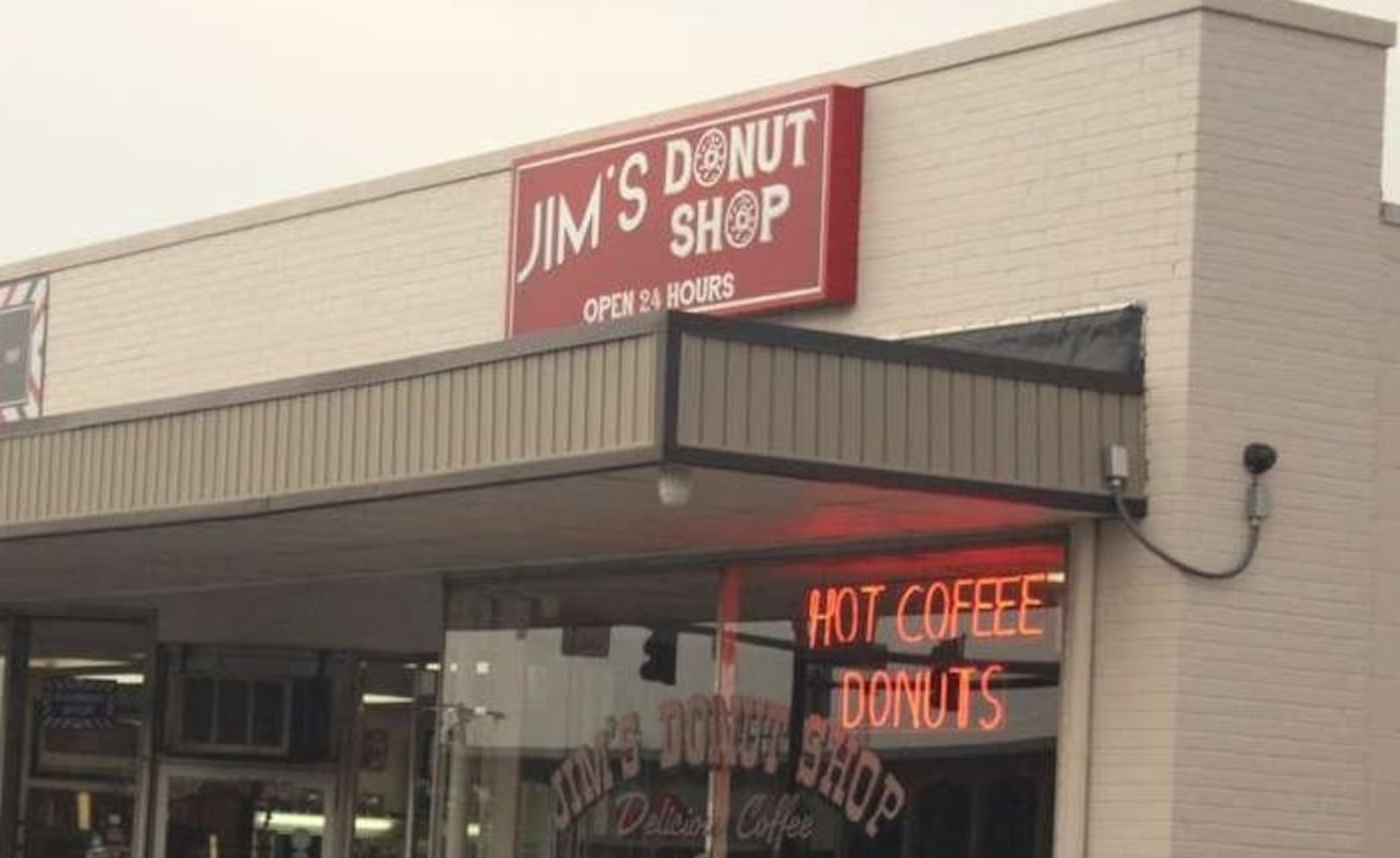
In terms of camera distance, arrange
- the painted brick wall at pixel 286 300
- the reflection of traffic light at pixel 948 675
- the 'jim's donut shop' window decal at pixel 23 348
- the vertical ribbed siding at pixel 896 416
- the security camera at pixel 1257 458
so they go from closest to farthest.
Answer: the vertical ribbed siding at pixel 896 416 → the security camera at pixel 1257 458 → the reflection of traffic light at pixel 948 675 → the painted brick wall at pixel 286 300 → the 'jim's donut shop' window decal at pixel 23 348

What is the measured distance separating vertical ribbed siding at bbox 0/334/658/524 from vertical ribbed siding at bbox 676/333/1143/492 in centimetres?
31

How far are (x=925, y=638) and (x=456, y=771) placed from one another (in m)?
4.66

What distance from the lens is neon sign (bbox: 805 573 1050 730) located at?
1480 cm

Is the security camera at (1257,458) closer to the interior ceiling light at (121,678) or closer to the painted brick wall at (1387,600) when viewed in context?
the painted brick wall at (1387,600)

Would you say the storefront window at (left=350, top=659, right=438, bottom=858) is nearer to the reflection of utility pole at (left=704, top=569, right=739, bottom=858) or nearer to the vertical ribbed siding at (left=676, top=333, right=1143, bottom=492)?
the reflection of utility pole at (left=704, top=569, right=739, bottom=858)

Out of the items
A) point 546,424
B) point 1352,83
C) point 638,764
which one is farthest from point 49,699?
point 1352,83

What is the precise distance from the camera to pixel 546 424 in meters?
13.7

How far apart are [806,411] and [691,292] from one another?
3.67 meters

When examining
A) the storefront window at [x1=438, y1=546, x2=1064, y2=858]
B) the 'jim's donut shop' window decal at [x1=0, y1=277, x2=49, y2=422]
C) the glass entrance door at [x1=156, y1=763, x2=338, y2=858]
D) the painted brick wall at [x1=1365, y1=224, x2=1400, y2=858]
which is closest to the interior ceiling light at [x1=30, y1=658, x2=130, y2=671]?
the glass entrance door at [x1=156, y1=763, x2=338, y2=858]

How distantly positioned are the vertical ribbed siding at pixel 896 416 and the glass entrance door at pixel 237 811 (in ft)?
30.6

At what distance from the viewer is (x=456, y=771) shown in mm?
18938

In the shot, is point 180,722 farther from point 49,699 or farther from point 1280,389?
point 1280,389

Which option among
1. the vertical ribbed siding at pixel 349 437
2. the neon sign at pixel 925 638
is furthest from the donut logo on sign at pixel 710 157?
the vertical ribbed siding at pixel 349 437

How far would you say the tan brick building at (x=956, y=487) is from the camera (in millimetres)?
13906
